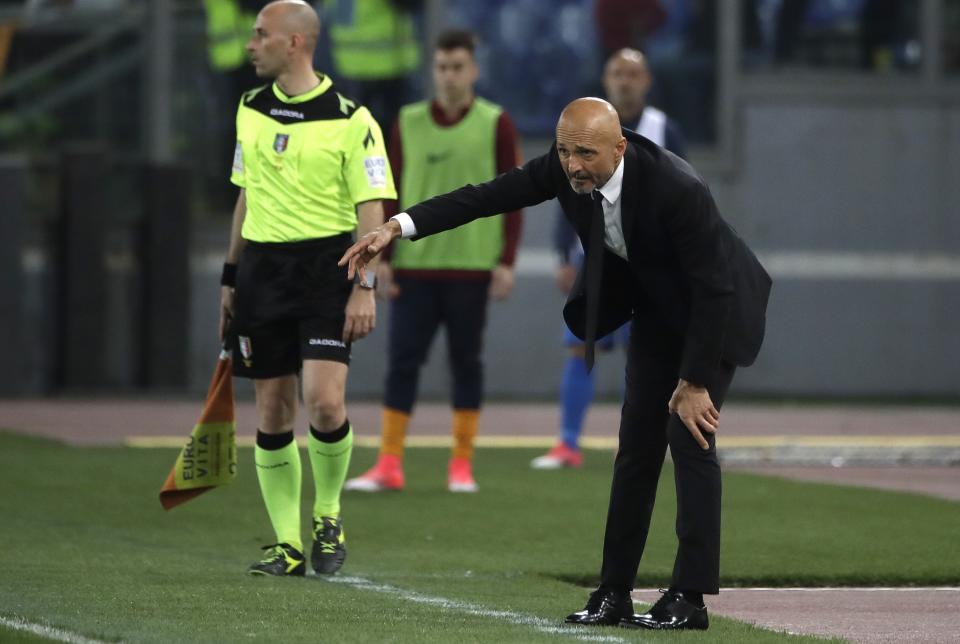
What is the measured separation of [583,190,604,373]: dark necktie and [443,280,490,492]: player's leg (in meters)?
4.30

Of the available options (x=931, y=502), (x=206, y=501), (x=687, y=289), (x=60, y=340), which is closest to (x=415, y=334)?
(x=206, y=501)

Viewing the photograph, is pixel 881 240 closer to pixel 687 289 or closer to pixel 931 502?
pixel 931 502

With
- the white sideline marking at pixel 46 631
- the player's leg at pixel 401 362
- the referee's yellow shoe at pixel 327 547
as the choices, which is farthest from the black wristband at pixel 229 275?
the player's leg at pixel 401 362

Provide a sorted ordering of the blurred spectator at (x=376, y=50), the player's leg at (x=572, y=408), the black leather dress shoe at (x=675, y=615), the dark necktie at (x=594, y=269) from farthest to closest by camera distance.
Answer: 1. the blurred spectator at (x=376, y=50)
2. the player's leg at (x=572, y=408)
3. the black leather dress shoe at (x=675, y=615)
4. the dark necktie at (x=594, y=269)

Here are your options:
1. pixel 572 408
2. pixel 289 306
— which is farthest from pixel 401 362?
pixel 289 306

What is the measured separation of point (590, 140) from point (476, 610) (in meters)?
1.65

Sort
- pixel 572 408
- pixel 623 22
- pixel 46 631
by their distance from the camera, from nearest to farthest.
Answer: pixel 46 631 < pixel 572 408 < pixel 623 22

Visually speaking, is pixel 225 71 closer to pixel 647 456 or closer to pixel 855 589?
pixel 855 589

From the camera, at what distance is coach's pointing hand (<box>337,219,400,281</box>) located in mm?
5992

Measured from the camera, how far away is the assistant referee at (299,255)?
300 inches

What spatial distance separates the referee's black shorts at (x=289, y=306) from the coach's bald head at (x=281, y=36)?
0.67m

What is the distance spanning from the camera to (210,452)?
308 inches

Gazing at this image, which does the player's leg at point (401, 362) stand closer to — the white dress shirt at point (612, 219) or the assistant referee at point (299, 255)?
the assistant referee at point (299, 255)

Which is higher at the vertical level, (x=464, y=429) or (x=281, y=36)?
(x=281, y=36)
